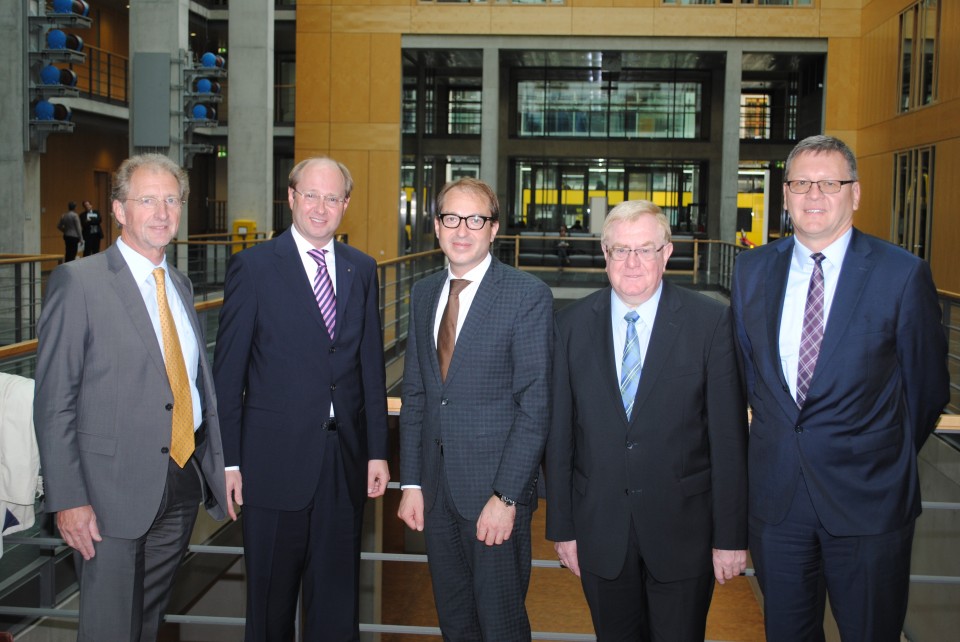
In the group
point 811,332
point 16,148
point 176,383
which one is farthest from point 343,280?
point 16,148

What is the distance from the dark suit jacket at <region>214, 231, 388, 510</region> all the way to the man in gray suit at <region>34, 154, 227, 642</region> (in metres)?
0.14

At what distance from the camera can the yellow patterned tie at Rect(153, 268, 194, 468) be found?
114 inches

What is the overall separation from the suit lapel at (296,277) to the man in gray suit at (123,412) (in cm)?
35

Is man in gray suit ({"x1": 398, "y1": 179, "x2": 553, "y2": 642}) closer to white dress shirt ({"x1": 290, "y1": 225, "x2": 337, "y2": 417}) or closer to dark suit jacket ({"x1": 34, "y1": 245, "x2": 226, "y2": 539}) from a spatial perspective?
white dress shirt ({"x1": 290, "y1": 225, "x2": 337, "y2": 417})

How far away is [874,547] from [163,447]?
205 cm

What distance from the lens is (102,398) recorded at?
2.79 metres

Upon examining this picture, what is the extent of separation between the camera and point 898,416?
2.68 meters

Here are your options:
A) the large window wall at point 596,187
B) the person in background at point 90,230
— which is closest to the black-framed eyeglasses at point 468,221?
the person in background at point 90,230

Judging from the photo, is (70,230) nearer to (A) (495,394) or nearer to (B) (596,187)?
(B) (596,187)

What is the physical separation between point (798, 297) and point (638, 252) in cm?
49

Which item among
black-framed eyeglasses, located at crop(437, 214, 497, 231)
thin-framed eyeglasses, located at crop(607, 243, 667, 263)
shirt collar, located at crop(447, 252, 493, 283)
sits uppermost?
black-framed eyeglasses, located at crop(437, 214, 497, 231)

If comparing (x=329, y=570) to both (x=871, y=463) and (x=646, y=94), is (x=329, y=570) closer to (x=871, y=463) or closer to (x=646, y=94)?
(x=871, y=463)

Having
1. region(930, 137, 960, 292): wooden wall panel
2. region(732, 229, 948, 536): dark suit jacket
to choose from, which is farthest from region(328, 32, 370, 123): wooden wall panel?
region(732, 229, 948, 536): dark suit jacket

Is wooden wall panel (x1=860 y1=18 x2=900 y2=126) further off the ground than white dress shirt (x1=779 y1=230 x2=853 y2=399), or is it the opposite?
wooden wall panel (x1=860 y1=18 x2=900 y2=126)
